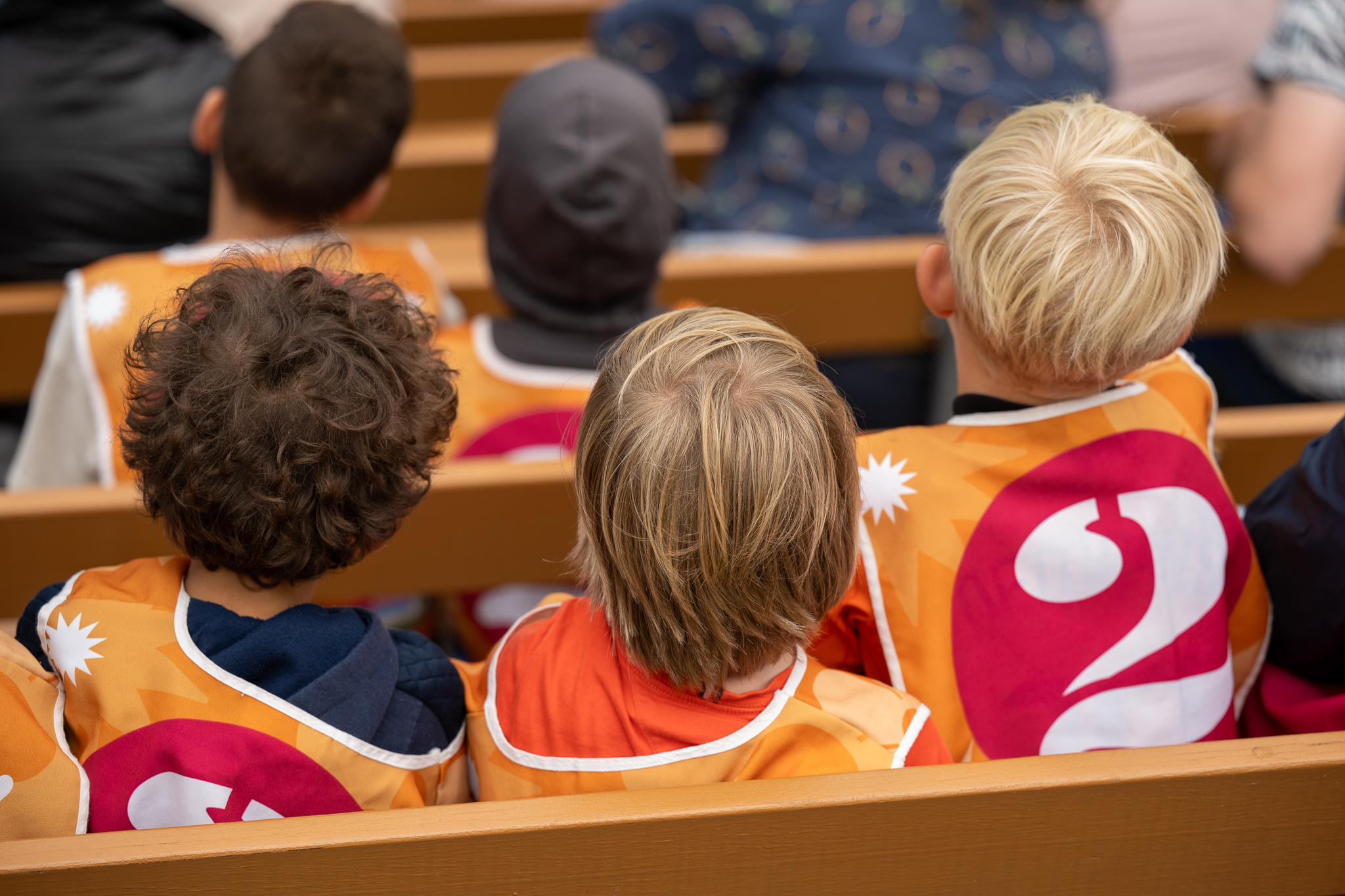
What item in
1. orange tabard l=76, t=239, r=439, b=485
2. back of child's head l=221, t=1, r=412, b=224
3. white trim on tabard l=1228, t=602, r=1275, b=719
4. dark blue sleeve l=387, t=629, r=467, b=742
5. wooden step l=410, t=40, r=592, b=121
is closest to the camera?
dark blue sleeve l=387, t=629, r=467, b=742

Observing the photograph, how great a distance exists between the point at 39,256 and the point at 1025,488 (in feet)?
5.93

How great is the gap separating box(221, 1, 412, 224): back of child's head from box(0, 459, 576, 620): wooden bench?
594 millimetres

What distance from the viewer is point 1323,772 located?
0.86 metres

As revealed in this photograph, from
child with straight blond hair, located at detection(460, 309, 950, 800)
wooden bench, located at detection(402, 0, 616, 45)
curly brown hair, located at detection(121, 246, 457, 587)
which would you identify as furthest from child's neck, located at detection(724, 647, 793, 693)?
wooden bench, located at detection(402, 0, 616, 45)

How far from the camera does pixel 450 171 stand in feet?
8.04

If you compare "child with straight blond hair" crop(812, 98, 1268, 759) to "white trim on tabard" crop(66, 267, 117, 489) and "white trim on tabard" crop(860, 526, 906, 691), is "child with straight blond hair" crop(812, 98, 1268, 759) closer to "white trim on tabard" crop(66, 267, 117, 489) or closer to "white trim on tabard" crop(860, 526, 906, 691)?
"white trim on tabard" crop(860, 526, 906, 691)

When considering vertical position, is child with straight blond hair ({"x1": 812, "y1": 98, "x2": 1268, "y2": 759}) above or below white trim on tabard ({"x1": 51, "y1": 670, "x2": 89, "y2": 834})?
above

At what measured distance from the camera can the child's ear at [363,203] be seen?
174cm

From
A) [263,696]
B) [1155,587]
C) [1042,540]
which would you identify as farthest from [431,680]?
[1155,587]

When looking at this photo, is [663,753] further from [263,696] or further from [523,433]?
[523,433]

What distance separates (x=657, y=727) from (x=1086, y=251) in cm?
57

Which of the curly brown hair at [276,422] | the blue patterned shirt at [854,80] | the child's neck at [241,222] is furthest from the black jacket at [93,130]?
the curly brown hair at [276,422]

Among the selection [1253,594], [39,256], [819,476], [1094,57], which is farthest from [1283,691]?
[39,256]

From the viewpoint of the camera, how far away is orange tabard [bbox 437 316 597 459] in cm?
155
